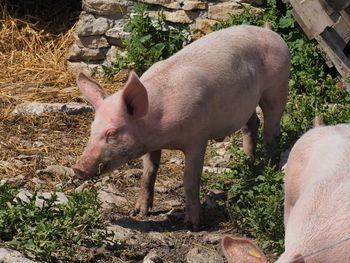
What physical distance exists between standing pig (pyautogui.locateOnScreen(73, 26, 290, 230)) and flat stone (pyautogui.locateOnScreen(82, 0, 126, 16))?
2.62 metres

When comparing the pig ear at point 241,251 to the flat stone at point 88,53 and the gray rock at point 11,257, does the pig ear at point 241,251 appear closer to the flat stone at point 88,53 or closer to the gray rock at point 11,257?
the gray rock at point 11,257

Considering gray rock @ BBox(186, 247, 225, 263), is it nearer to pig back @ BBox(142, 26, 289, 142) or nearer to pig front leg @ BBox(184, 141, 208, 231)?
pig front leg @ BBox(184, 141, 208, 231)

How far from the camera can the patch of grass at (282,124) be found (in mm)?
5418

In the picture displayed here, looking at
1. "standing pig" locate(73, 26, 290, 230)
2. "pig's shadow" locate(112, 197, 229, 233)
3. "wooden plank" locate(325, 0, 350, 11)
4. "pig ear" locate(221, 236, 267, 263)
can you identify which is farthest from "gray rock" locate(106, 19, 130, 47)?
"pig ear" locate(221, 236, 267, 263)

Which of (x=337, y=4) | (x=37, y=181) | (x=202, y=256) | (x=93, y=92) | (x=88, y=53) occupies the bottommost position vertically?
(x=88, y=53)

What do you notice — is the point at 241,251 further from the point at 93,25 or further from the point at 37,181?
the point at 93,25

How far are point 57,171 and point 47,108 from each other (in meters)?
1.44

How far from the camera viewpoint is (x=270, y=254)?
5.26 metres

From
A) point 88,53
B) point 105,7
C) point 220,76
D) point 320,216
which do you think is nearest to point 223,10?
point 105,7

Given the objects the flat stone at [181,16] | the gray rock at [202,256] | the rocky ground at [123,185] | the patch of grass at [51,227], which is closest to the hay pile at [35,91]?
the rocky ground at [123,185]

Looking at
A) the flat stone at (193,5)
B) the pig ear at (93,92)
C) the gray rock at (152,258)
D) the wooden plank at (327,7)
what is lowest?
the gray rock at (152,258)

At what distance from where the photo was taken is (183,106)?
573 centimetres

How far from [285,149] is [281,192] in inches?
45.5

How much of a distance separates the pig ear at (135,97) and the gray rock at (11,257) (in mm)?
1281
